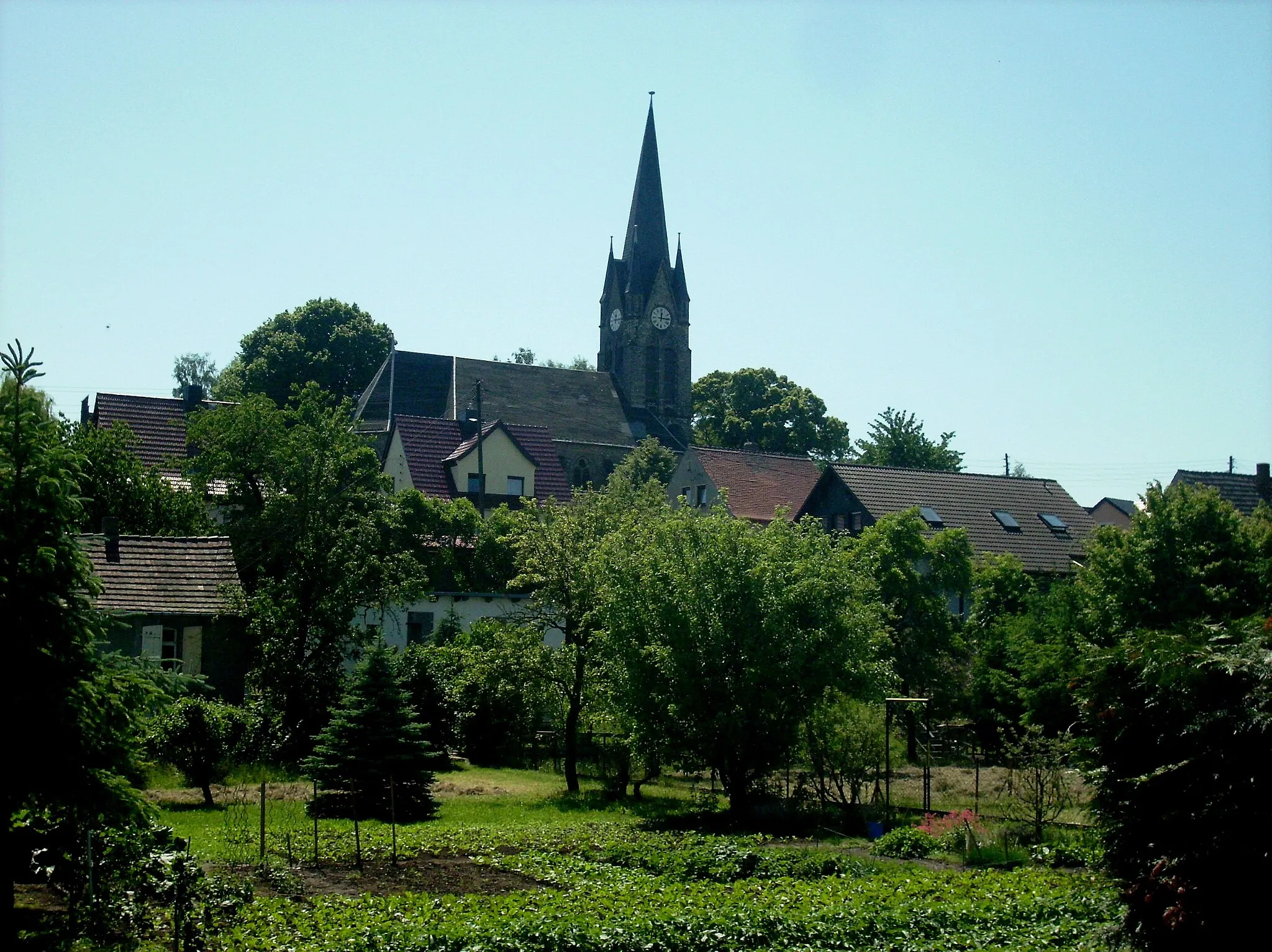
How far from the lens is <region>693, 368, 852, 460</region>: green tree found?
85.9 meters

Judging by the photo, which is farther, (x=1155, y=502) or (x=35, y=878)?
(x=1155, y=502)

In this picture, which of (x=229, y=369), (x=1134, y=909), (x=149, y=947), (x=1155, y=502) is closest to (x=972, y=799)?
(x=1155, y=502)

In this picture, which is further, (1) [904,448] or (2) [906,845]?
(1) [904,448]

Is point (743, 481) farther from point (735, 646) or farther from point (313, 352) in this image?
point (735, 646)

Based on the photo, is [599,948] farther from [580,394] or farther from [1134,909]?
[580,394]

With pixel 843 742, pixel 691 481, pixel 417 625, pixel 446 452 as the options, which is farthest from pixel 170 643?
pixel 691 481

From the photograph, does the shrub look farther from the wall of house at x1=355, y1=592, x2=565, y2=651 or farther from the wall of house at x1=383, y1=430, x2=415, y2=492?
the wall of house at x1=383, y1=430, x2=415, y2=492

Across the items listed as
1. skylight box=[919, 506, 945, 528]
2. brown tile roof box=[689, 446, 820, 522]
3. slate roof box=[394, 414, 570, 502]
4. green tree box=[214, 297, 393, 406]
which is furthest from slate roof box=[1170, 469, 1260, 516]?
green tree box=[214, 297, 393, 406]

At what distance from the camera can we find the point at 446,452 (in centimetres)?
5375

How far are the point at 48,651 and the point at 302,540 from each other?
781 inches

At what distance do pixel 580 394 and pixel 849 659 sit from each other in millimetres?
56005

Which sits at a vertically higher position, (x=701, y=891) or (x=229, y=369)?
(x=229, y=369)

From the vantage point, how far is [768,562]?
22594mm

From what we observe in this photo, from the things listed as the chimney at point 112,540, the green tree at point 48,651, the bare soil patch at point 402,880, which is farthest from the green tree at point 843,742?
the chimney at point 112,540
